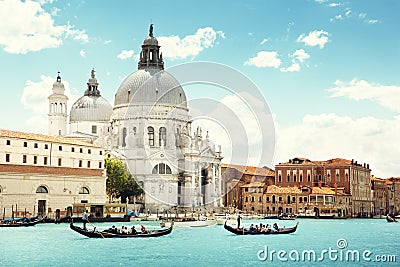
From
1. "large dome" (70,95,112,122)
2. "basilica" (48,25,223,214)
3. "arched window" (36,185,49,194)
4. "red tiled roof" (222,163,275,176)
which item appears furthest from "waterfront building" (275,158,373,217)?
"arched window" (36,185,49,194)

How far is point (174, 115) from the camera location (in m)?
72.8

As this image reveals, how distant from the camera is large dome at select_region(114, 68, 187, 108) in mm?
72438

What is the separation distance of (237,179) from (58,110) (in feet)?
83.0

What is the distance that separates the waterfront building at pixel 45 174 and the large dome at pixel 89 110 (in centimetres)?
2182

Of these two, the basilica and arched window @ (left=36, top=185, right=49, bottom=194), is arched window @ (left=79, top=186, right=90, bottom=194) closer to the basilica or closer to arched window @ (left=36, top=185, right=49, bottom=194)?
arched window @ (left=36, top=185, right=49, bottom=194)

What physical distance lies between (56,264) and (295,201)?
5886cm

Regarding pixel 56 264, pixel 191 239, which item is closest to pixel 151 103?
pixel 191 239

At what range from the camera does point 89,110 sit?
77375 millimetres

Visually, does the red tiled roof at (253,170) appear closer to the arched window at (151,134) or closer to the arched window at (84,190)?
the arched window at (151,134)

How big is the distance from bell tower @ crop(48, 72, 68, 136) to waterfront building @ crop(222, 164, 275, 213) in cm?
2088

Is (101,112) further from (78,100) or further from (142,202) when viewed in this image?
(142,202)

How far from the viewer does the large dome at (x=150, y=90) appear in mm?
72438

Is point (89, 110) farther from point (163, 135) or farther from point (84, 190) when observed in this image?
point (84, 190)

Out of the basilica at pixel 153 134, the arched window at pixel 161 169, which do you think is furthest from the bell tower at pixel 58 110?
the arched window at pixel 161 169
